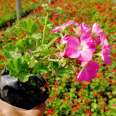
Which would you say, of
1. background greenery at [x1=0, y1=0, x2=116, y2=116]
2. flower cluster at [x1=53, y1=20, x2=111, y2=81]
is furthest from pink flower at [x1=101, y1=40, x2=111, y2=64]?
background greenery at [x1=0, y1=0, x2=116, y2=116]

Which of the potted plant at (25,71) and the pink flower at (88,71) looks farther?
the potted plant at (25,71)

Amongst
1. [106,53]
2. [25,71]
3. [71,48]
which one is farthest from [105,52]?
[25,71]

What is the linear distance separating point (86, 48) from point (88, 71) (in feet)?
0.25

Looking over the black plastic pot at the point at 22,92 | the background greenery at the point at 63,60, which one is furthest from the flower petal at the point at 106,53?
the black plastic pot at the point at 22,92

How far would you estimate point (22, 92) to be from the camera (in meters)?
1.94

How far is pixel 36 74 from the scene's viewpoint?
1893 mm

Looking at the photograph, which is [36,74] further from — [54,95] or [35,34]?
[54,95]

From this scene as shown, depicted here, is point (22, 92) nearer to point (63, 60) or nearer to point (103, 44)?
point (63, 60)

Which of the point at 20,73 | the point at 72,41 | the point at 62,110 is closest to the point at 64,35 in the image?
the point at 72,41

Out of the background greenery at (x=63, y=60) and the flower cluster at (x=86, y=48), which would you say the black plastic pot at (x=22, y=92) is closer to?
the background greenery at (x=63, y=60)

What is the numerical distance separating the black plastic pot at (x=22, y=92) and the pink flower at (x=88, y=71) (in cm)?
39

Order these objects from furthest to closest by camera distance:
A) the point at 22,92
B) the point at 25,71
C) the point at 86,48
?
1. the point at 22,92
2. the point at 25,71
3. the point at 86,48

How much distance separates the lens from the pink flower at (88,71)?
5.17ft

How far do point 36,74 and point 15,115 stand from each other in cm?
17
